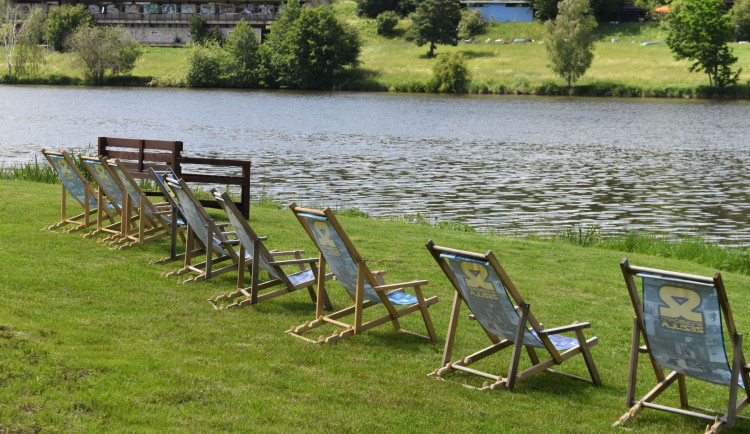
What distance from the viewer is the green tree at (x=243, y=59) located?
91.5 meters

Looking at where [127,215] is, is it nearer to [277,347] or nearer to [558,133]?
[277,347]

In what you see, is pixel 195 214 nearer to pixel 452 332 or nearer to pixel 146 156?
pixel 452 332

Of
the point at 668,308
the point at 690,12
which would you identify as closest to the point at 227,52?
the point at 690,12

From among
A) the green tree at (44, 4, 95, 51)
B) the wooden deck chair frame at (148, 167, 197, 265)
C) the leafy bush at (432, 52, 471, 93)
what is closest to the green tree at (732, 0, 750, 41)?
the leafy bush at (432, 52, 471, 93)

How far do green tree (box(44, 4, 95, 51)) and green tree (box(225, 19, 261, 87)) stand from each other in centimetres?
2507

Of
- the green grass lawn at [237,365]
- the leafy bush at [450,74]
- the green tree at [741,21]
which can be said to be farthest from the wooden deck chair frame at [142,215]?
the green tree at [741,21]

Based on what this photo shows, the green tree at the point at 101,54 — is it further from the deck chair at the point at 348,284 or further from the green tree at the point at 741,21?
the deck chair at the point at 348,284

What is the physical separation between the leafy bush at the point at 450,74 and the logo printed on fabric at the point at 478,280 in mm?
77087

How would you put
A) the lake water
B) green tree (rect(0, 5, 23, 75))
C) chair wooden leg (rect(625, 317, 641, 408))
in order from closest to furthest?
1. chair wooden leg (rect(625, 317, 641, 408))
2. the lake water
3. green tree (rect(0, 5, 23, 75))

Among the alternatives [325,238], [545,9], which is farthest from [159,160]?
[545,9]

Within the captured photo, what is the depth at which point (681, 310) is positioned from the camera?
4965 mm

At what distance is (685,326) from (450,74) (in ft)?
256

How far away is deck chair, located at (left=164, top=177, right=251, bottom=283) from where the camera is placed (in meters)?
8.18

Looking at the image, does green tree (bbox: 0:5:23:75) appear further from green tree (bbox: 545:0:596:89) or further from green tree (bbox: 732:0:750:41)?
green tree (bbox: 732:0:750:41)
